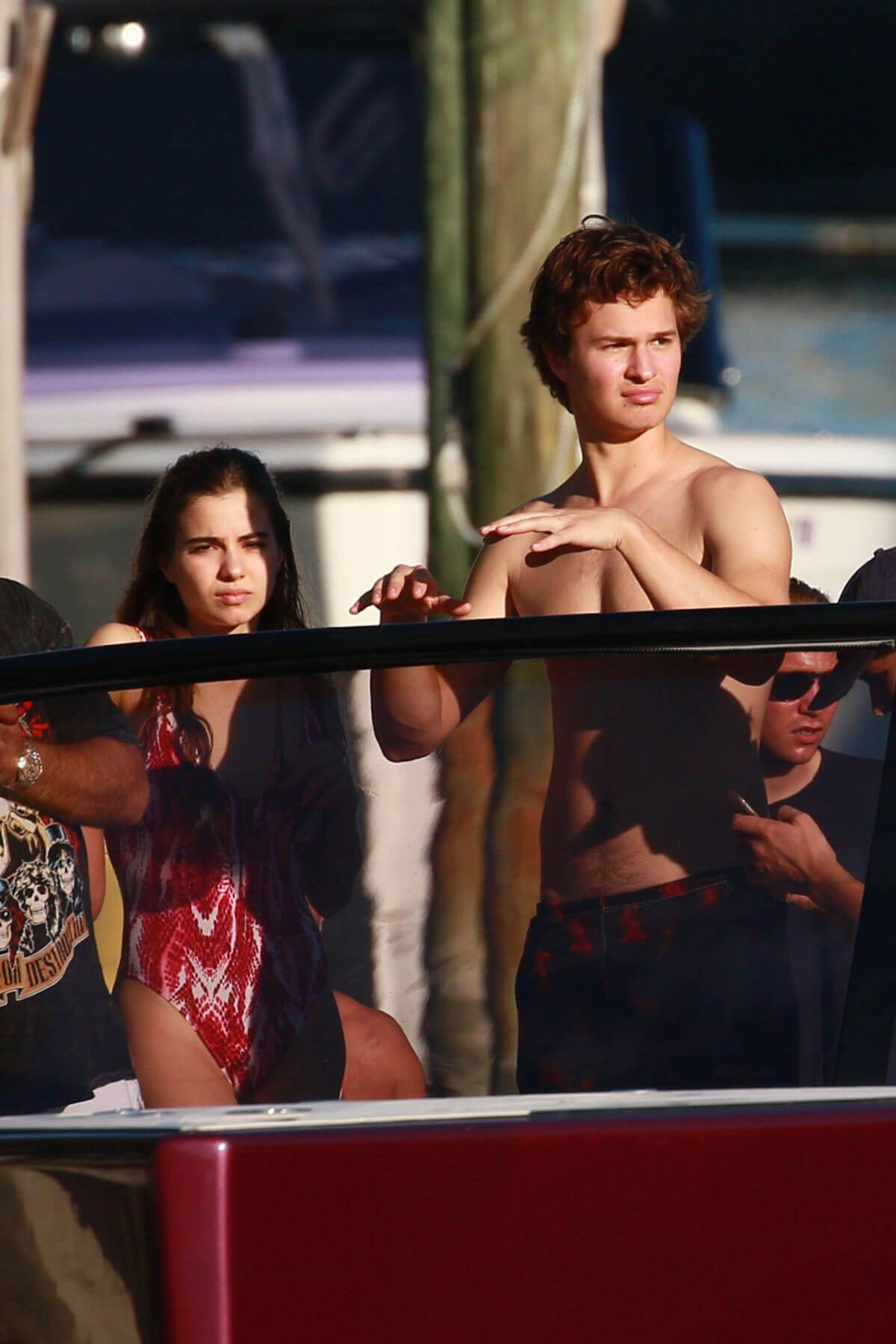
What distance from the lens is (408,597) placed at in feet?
6.00

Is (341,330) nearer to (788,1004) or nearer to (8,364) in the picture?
(8,364)

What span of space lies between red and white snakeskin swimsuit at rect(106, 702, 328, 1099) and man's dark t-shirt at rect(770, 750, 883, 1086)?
1.32 feet

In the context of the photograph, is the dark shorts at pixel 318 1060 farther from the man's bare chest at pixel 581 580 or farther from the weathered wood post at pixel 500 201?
the weathered wood post at pixel 500 201

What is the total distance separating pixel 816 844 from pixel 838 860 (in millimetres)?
22

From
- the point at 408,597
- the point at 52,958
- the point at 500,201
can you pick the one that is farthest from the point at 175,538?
the point at 500,201

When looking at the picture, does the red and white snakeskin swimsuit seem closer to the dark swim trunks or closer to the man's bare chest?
the dark swim trunks

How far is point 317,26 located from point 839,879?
231 inches

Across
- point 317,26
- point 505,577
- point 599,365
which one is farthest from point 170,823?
point 317,26

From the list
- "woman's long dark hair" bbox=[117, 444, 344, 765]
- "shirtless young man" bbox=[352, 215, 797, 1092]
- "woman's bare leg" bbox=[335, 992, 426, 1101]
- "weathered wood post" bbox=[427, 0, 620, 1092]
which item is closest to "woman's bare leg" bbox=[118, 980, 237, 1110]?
"woman's bare leg" bbox=[335, 992, 426, 1101]

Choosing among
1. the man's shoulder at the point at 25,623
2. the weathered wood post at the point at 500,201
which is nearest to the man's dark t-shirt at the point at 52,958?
the man's shoulder at the point at 25,623

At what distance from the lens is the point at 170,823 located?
4.97ft

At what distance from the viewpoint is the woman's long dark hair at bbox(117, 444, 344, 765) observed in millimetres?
2252

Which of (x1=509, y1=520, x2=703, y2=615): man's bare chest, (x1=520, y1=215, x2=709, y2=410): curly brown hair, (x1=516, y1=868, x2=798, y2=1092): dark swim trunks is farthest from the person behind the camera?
(x1=520, y1=215, x2=709, y2=410): curly brown hair

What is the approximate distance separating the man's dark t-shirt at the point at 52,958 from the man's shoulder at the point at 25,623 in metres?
0.49
